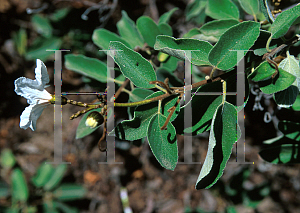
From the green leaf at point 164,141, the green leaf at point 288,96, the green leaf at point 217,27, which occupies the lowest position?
the green leaf at point 164,141

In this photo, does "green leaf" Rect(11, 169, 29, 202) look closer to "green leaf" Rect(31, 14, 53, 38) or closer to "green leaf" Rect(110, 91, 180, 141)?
"green leaf" Rect(31, 14, 53, 38)

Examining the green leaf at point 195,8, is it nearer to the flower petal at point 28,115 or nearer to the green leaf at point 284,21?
the green leaf at point 284,21

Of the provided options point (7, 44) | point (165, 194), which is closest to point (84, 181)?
point (165, 194)

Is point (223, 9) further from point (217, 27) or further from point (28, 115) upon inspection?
point (28, 115)

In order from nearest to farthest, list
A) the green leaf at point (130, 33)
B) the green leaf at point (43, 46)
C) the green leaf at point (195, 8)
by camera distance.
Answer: the green leaf at point (130, 33)
the green leaf at point (195, 8)
the green leaf at point (43, 46)

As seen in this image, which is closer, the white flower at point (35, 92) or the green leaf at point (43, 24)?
A: the white flower at point (35, 92)

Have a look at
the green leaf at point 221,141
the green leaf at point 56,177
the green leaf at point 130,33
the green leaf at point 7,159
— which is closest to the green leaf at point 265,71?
the green leaf at point 221,141

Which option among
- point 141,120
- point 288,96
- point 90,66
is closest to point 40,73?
point 141,120

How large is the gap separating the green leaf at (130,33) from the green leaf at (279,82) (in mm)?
609

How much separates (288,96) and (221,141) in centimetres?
26

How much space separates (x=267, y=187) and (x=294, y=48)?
1.16 meters

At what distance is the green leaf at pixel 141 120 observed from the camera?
690 millimetres

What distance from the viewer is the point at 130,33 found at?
1124 millimetres

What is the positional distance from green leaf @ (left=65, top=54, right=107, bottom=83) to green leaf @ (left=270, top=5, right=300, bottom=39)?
25.3 inches
